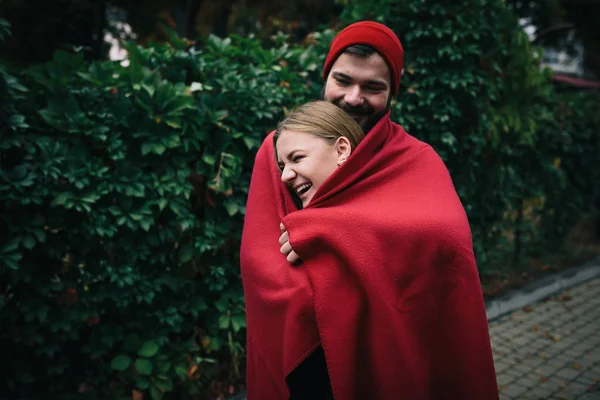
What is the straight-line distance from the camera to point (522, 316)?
5238 mm

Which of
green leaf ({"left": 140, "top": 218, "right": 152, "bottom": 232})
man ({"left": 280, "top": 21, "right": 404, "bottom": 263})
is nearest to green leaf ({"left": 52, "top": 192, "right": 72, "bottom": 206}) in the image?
green leaf ({"left": 140, "top": 218, "right": 152, "bottom": 232})

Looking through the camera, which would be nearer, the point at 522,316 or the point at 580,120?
the point at 522,316

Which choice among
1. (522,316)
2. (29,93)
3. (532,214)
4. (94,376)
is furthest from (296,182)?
(532,214)

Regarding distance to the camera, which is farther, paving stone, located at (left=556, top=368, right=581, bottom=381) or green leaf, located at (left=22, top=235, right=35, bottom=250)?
paving stone, located at (left=556, top=368, right=581, bottom=381)

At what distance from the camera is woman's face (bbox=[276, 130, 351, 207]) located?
155 centimetres

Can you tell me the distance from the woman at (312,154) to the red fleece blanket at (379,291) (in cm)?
5

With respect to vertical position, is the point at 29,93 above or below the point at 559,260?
above

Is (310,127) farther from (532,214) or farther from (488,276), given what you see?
(532,214)

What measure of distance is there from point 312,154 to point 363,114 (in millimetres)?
378

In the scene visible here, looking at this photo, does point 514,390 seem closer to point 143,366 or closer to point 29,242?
point 143,366

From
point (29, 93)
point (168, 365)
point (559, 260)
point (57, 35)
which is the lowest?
point (559, 260)

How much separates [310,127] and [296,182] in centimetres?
19

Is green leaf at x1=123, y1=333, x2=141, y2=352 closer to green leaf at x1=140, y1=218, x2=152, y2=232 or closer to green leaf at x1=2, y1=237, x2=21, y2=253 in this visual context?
green leaf at x1=140, y1=218, x2=152, y2=232

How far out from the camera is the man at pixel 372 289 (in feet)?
4.80
